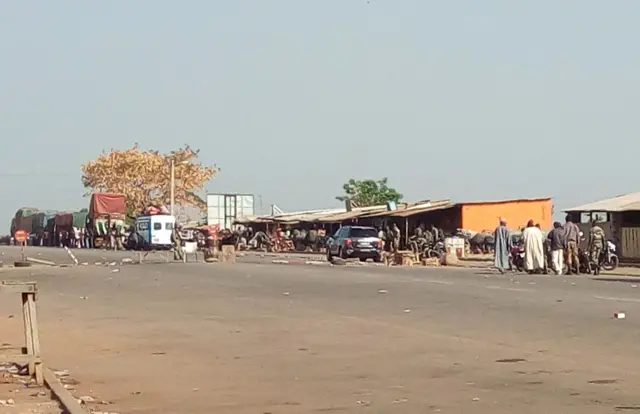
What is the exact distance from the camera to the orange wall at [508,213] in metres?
58.3

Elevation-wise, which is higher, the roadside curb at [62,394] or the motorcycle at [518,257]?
the motorcycle at [518,257]

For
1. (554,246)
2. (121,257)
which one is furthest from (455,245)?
(554,246)

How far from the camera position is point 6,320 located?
64.7 feet

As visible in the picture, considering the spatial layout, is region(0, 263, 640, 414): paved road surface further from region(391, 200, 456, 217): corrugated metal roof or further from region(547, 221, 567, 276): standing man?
region(391, 200, 456, 217): corrugated metal roof

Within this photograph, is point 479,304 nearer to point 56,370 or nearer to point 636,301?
point 636,301

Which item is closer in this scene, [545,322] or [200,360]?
[200,360]

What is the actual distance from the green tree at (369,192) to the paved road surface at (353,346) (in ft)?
258

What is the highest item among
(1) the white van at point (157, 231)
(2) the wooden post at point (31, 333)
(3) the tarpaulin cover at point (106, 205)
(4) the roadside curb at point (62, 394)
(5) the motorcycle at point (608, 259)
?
(3) the tarpaulin cover at point (106, 205)

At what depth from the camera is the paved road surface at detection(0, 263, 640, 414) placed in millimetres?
9922

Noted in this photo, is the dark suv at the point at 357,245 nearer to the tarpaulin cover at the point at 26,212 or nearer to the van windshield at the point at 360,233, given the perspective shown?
the van windshield at the point at 360,233

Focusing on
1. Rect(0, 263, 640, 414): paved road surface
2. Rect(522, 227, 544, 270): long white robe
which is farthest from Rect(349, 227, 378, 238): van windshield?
Rect(0, 263, 640, 414): paved road surface

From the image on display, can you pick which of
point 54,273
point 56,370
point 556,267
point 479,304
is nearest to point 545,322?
point 479,304

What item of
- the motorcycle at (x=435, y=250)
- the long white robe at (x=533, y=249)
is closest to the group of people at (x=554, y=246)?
the long white robe at (x=533, y=249)

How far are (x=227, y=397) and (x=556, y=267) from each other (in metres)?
23.4
